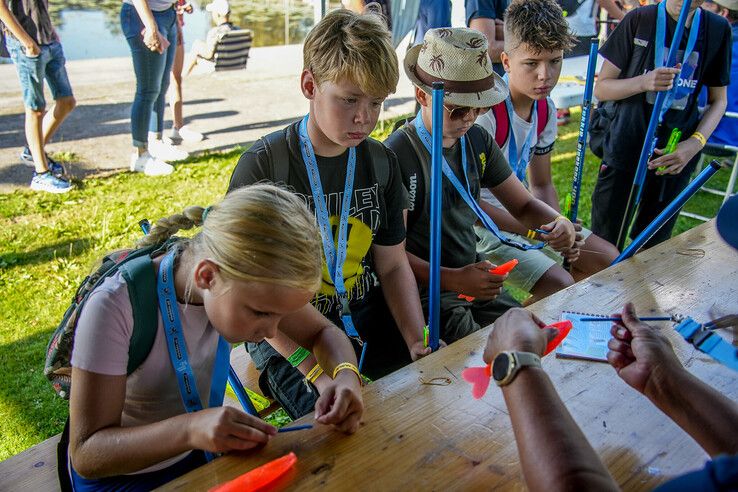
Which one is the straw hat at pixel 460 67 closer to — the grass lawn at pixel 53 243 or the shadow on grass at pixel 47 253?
the grass lawn at pixel 53 243

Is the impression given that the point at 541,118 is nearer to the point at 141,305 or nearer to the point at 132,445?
the point at 141,305

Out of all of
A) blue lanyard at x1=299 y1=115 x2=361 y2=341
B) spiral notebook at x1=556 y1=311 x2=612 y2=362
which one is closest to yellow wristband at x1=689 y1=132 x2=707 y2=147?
spiral notebook at x1=556 y1=311 x2=612 y2=362

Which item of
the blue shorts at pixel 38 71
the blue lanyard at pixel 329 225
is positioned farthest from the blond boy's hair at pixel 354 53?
the blue shorts at pixel 38 71

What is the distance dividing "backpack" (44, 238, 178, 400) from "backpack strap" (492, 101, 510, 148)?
6.41 ft

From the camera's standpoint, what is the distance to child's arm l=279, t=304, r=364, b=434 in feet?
4.64

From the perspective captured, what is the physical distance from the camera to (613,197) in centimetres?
380

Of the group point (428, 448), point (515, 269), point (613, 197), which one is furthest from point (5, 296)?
point (613, 197)

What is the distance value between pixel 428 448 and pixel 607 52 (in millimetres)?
3008

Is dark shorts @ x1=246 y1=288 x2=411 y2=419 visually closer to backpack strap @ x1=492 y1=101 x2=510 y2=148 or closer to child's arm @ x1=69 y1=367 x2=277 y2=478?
child's arm @ x1=69 y1=367 x2=277 y2=478

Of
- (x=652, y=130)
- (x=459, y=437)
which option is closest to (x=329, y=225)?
(x=459, y=437)

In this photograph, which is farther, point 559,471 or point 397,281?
point 397,281

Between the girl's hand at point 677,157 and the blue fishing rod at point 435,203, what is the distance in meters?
2.10

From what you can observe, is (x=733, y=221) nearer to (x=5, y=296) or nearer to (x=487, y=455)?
(x=487, y=455)

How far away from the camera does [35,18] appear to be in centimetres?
446
